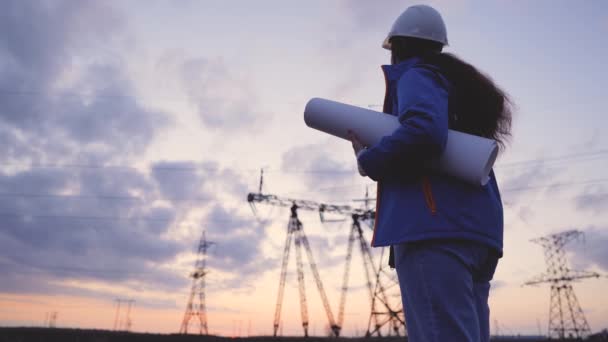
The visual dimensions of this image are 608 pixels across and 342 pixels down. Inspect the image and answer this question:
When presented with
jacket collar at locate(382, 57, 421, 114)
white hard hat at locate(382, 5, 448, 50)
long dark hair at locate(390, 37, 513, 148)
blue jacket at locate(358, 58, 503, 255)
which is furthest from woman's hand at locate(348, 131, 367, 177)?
white hard hat at locate(382, 5, 448, 50)

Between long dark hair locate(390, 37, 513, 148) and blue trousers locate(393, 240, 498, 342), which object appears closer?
blue trousers locate(393, 240, 498, 342)

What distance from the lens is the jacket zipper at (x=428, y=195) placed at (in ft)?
7.74

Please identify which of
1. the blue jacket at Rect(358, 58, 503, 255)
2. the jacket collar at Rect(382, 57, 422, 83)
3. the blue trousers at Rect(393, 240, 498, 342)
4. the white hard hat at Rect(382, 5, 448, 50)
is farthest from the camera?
the white hard hat at Rect(382, 5, 448, 50)

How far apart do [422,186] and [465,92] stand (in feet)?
1.93

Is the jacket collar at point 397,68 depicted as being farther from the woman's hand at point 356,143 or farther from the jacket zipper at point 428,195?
the jacket zipper at point 428,195

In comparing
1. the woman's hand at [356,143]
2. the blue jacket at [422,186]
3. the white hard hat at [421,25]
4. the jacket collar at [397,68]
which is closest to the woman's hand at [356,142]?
the woman's hand at [356,143]

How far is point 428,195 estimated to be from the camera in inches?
95.0

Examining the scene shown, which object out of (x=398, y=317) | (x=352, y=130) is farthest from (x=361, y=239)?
(x=352, y=130)

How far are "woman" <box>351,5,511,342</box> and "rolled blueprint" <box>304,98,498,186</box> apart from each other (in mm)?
64

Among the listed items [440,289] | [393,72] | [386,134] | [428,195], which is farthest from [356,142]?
[440,289]

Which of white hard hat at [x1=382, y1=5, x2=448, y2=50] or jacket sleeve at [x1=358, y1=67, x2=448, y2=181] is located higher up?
white hard hat at [x1=382, y1=5, x2=448, y2=50]

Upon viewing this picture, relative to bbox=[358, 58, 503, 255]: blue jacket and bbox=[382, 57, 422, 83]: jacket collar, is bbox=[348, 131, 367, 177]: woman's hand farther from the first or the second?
bbox=[382, 57, 422, 83]: jacket collar

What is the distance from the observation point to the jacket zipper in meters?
2.36

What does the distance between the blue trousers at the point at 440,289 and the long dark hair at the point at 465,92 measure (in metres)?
0.71
